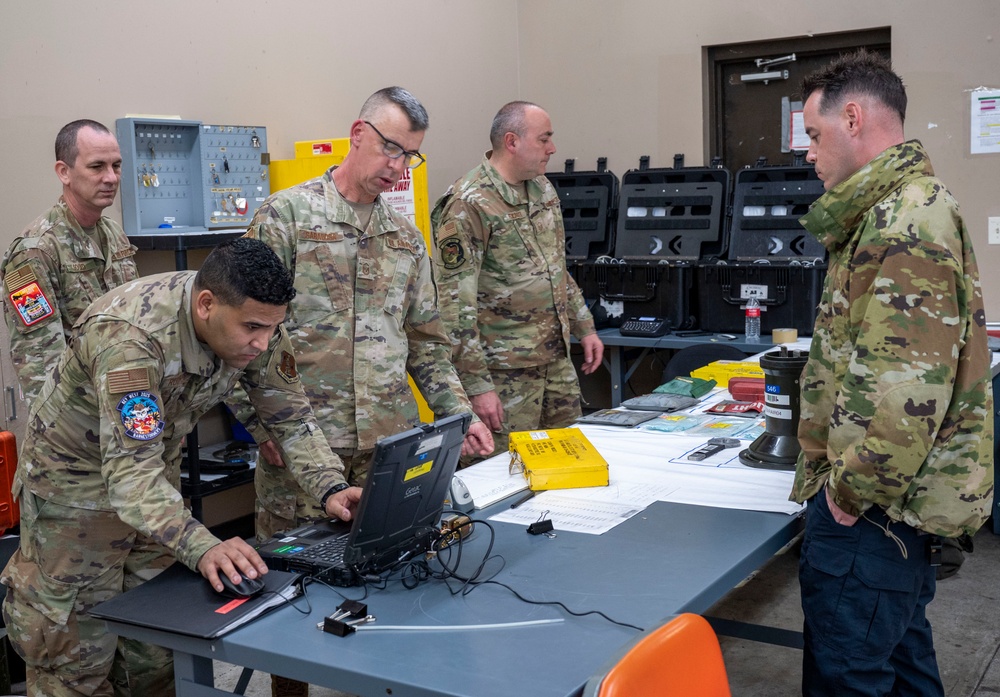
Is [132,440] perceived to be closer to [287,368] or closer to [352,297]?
[287,368]

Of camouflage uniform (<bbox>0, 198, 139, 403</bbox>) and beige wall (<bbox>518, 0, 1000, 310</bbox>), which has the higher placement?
beige wall (<bbox>518, 0, 1000, 310</bbox>)

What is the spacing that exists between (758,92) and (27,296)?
13.9ft

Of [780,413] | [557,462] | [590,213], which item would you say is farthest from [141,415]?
[590,213]

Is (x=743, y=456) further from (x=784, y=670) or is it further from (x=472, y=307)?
(x=472, y=307)

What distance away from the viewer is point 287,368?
7.65 feet

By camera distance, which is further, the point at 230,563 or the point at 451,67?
the point at 451,67

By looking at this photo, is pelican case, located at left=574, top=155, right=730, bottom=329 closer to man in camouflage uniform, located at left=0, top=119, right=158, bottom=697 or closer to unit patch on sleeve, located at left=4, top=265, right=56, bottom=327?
man in camouflage uniform, located at left=0, top=119, right=158, bottom=697

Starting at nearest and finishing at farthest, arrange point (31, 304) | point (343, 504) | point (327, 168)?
point (343, 504)
point (31, 304)
point (327, 168)

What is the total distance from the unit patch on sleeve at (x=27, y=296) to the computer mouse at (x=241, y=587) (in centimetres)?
187

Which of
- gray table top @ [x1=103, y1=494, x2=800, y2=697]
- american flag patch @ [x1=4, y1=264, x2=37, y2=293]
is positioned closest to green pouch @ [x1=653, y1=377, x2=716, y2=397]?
gray table top @ [x1=103, y1=494, x2=800, y2=697]

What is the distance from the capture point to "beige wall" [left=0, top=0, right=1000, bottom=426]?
155 inches

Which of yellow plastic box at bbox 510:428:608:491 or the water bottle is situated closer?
yellow plastic box at bbox 510:428:608:491

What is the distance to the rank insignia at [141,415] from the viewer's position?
192 centimetres

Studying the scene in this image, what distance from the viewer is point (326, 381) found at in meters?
2.73
